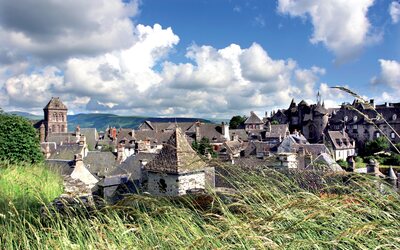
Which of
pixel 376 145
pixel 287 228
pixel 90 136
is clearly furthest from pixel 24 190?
pixel 90 136

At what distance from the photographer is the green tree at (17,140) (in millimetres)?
24962

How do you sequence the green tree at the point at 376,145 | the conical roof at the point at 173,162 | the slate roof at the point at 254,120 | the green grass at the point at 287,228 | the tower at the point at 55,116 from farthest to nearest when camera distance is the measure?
the tower at the point at 55,116 → the slate roof at the point at 254,120 → the green tree at the point at 376,145 → the conical roof at the point at 173,162 → the green grass at the point at 287,228

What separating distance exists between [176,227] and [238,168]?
133 cm

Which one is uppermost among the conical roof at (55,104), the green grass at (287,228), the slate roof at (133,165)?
the conical roof at (55,104)

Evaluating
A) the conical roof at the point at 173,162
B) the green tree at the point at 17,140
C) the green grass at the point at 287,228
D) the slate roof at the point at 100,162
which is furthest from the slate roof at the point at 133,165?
the green grass at the point at 287,228

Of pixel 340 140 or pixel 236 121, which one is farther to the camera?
pixel 236 121

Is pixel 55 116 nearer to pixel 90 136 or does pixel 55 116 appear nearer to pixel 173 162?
pixel 90 136

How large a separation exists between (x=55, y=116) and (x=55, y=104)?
12.7ft

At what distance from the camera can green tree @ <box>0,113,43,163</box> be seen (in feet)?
81.9

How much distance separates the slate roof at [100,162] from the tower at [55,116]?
61932 millimetres

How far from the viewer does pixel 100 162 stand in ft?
133

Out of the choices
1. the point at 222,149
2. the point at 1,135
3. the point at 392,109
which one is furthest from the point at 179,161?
the point at 392,109

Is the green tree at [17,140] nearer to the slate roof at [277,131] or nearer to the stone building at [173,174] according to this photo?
the stone building at [173,174]

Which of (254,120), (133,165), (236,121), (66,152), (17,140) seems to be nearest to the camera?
(17,140)
